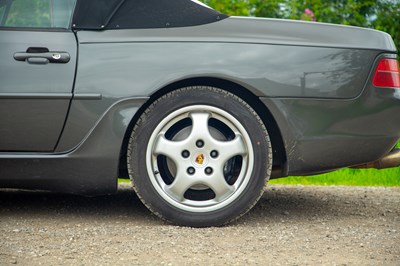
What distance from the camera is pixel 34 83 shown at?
454cm

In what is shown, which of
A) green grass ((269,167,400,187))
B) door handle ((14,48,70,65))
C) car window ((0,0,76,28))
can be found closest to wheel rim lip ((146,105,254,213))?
door handle ((14,48,70,65))

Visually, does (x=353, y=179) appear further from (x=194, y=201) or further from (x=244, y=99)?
(x=194, y=201)

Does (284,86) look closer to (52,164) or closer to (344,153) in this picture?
(344,153)

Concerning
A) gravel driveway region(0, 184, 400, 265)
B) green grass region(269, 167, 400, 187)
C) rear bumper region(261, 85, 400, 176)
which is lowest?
green grass region(269, 167, 400, 187)

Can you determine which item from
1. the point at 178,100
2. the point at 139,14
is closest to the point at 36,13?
the point at 139,14

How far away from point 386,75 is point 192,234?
4.83 feet

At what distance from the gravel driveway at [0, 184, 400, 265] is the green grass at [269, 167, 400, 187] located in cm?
99

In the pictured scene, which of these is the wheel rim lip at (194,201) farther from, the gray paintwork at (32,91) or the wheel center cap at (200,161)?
the gray paintwork at (32,91)

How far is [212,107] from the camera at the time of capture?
466 cm

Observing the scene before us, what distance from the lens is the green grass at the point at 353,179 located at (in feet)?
23.1

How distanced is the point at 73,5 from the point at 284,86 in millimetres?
1302

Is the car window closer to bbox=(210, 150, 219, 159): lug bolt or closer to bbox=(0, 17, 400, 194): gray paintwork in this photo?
bbox=(0, 17, 400, 194): gray paintwork

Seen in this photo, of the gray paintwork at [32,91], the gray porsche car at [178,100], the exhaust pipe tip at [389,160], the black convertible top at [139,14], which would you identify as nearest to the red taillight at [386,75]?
the gray porsche car at [178,100]

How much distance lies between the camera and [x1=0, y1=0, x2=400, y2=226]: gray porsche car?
4574 millimetres
